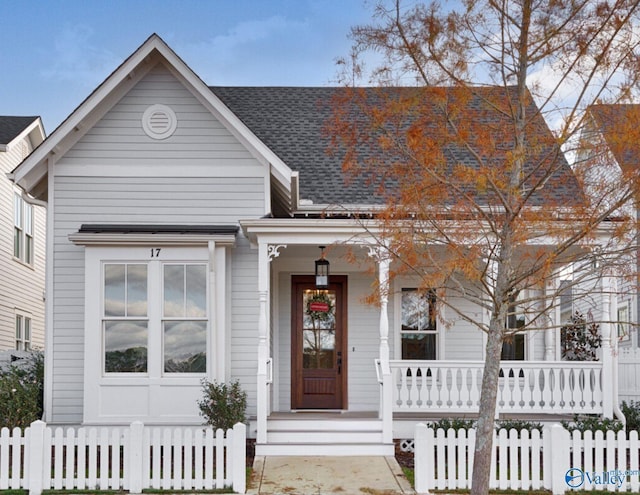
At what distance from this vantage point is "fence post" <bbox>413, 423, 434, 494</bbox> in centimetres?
942

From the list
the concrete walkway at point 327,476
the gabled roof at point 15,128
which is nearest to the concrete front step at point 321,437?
the concrete walkway at point 327,476

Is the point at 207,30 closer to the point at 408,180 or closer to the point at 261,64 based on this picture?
the point at 261,64

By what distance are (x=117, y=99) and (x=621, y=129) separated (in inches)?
319

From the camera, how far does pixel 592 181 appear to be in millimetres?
8102

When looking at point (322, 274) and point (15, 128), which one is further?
point (15, 128)

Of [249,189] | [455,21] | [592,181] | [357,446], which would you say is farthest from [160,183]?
[592,181]

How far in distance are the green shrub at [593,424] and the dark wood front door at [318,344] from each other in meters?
3.98

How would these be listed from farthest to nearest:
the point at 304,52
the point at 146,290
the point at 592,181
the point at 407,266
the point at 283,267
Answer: the point at 304,52, the point at 283,267, the point at 146,290, the point at 407,266, the point at 592,181

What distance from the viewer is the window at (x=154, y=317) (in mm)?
12375

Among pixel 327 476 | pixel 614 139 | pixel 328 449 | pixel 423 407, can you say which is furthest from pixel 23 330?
pixel 614 139

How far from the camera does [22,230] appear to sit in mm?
22141

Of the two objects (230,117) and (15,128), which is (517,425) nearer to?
(230,117)

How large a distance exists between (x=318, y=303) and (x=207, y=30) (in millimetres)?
8784

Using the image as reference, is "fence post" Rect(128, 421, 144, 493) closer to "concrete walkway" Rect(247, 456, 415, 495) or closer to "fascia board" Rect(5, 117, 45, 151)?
"concrete walkway" Rect(247, 456, 415, 495)
